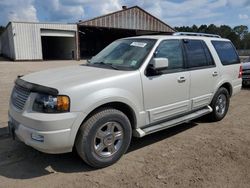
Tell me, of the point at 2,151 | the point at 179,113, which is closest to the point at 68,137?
the point at 2,151

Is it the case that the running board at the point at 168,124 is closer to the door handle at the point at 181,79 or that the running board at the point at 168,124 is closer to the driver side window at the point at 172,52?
the door handle at the point at 181,79

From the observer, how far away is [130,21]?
1396 inches

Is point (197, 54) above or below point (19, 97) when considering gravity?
above

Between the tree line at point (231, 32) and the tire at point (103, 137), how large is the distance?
274ft

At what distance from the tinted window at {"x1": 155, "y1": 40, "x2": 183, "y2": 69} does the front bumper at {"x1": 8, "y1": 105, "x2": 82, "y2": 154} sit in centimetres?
194

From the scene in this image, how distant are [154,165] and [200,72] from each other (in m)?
2.27

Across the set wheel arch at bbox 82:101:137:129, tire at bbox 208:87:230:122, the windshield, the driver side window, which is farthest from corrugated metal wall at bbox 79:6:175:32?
wheel arch at bbox 82:101:137:129

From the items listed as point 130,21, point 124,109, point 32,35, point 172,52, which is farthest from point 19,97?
point 130,21

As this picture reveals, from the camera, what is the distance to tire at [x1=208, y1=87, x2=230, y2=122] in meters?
5.91

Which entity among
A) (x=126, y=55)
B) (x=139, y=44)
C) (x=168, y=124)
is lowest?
(x=168, y=124)

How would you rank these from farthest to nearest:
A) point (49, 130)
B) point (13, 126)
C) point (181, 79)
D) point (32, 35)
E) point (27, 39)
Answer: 1. point (32, 35)
2. point (27, 39)
3. point (181, 79)
4. point (13, 126)
5. point (49, 130)

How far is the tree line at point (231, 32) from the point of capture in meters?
91.0

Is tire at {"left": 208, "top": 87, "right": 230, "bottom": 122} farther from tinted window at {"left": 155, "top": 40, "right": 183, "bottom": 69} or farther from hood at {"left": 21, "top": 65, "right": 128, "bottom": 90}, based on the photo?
hood at {"left": 21, "top": 65, "right": 128, "bottom": 90}

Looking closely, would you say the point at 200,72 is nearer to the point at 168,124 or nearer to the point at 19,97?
the point at 168,124
